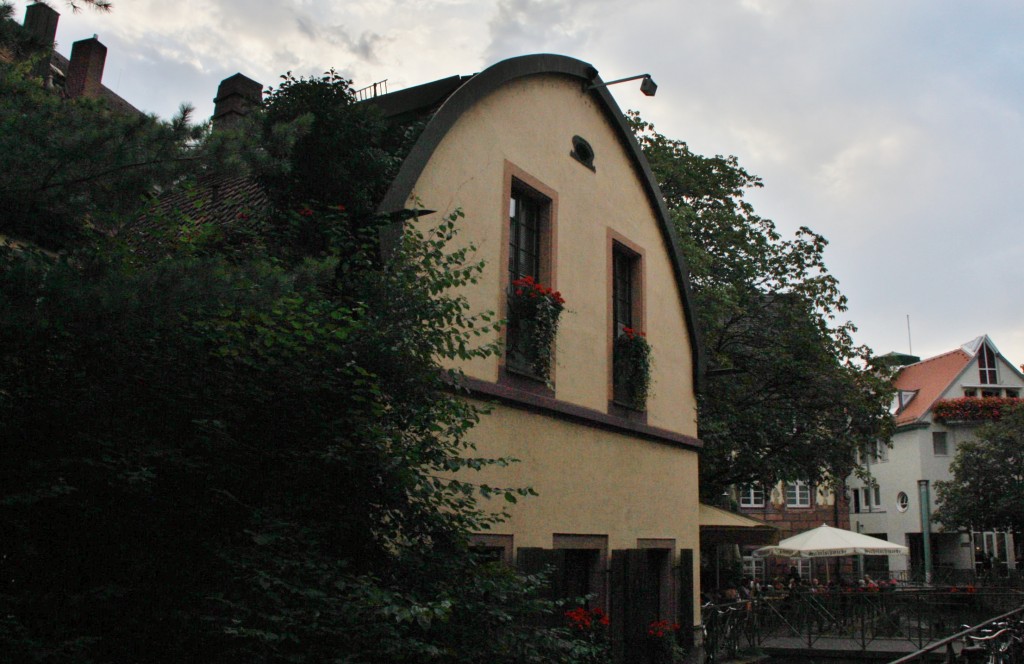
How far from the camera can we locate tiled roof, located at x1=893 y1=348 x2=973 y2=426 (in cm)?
4706

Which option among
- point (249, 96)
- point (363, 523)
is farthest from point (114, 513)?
point (249, 96)

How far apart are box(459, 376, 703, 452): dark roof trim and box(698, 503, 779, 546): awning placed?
8.65 feet

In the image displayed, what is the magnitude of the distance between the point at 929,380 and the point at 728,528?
3750 cm

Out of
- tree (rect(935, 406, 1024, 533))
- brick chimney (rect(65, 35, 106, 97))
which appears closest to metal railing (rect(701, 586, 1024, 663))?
brick chimney (rect(65, 35, 106, 97))

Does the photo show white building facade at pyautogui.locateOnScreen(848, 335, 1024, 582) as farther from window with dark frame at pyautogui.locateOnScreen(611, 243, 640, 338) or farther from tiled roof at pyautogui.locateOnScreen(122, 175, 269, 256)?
tiled roof at pyautogui.locateOnScreen(122, 175, 269, 256)

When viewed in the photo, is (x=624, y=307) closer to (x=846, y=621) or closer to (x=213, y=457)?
(x=213, y=457)

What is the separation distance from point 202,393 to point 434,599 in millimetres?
1898

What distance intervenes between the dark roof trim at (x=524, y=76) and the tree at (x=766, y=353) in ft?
19.7

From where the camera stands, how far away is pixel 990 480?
37.4m

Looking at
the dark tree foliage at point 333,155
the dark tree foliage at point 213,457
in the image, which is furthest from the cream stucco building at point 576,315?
the dark tree foliage at point 213,457

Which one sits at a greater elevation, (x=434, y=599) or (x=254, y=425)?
(x=254, y=425)

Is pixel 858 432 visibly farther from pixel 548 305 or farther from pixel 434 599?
pixel 434 599

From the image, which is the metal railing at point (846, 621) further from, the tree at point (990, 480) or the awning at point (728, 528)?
the tree at point (990, 480)

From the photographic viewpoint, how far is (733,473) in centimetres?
2162
